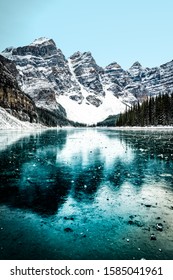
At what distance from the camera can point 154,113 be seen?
140m

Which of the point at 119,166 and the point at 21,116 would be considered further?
the point at 21,116

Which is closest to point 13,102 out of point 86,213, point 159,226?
point 86,213

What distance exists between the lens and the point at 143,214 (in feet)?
37.4

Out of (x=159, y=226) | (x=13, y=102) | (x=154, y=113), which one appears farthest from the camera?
(x=13, y=102)

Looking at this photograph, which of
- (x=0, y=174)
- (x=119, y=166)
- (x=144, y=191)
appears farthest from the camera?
(x=119, y=166)

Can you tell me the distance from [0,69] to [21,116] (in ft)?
139

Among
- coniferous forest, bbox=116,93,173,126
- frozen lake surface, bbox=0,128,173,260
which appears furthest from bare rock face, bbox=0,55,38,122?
frozen lake surface, bbox=0,128,173,260

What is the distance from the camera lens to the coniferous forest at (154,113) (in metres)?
131

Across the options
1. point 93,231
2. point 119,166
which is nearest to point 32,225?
point 93,231

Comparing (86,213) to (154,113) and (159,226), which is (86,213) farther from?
(154,113)

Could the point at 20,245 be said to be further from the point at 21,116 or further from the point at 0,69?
the point at 0,69

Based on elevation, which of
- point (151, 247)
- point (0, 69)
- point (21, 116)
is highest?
point (0, 69)

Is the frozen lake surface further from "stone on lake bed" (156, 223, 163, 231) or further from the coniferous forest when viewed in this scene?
the coniferous forest
